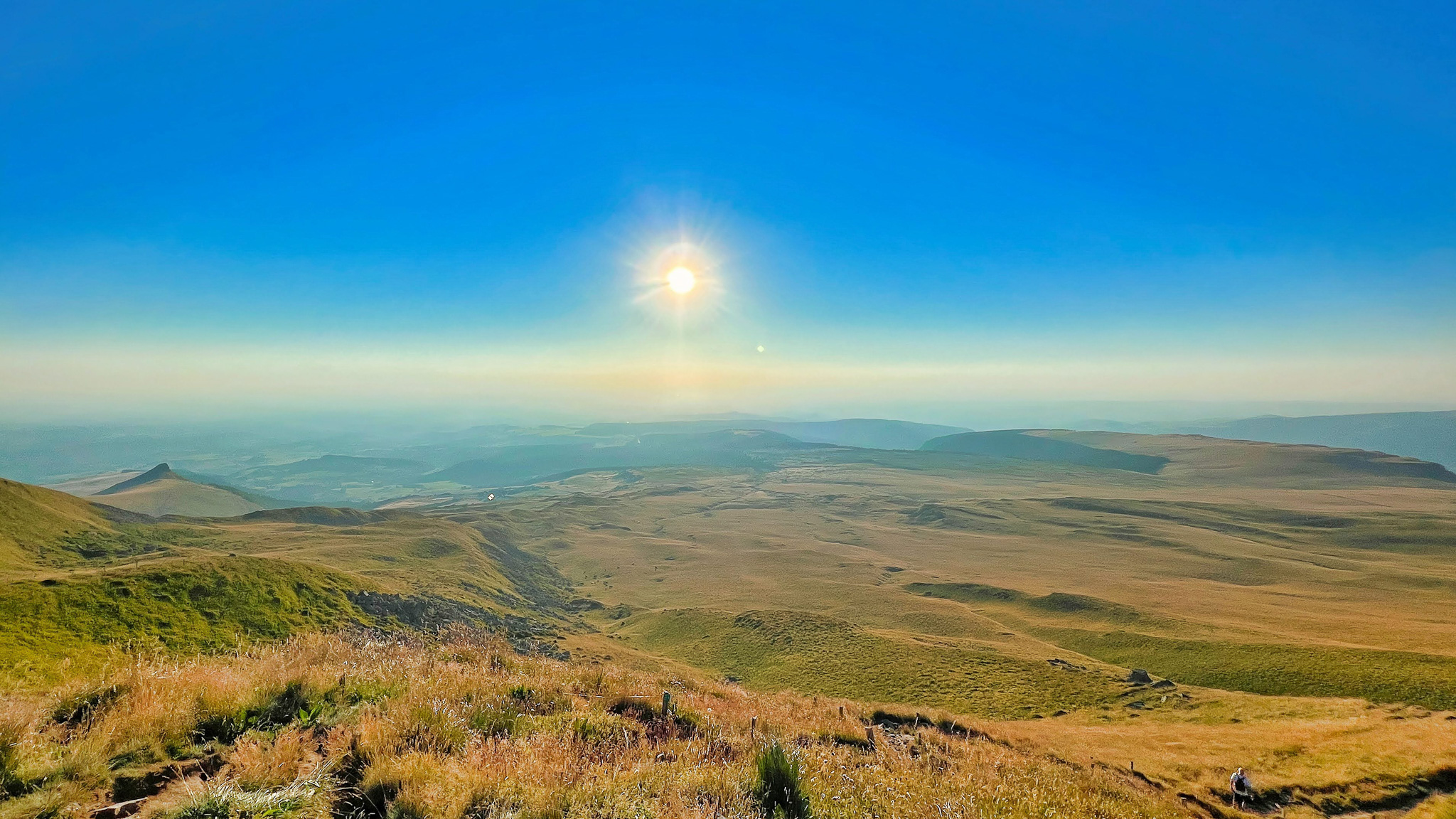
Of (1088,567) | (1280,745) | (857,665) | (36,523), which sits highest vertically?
(36,523)

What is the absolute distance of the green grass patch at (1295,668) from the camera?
3712cm

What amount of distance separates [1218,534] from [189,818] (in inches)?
7025

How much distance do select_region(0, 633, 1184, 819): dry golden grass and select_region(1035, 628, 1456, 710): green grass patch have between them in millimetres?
46035

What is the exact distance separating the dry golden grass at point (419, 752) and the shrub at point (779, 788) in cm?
16

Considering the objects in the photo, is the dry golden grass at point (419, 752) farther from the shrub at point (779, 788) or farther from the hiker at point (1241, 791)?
the hiker at point (1241, 791)

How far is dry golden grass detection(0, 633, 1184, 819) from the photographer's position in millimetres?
4984

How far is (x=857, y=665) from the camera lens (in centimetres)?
5116

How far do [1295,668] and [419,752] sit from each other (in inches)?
2523

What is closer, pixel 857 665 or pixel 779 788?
pixel 779 788

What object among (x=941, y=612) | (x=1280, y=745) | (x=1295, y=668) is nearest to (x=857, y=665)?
(x=941, y=612)

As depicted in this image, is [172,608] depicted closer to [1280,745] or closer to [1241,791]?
[1241,791]

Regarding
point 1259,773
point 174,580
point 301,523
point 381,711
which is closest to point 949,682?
point 1259,773

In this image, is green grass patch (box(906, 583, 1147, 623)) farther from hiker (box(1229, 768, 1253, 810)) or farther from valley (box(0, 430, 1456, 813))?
hiker (box(1229, 768, 1253, 810))

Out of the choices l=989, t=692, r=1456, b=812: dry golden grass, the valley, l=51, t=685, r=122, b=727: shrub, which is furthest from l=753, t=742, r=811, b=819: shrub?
l=989, t=692, r=1456, b=812: dry golden grass
